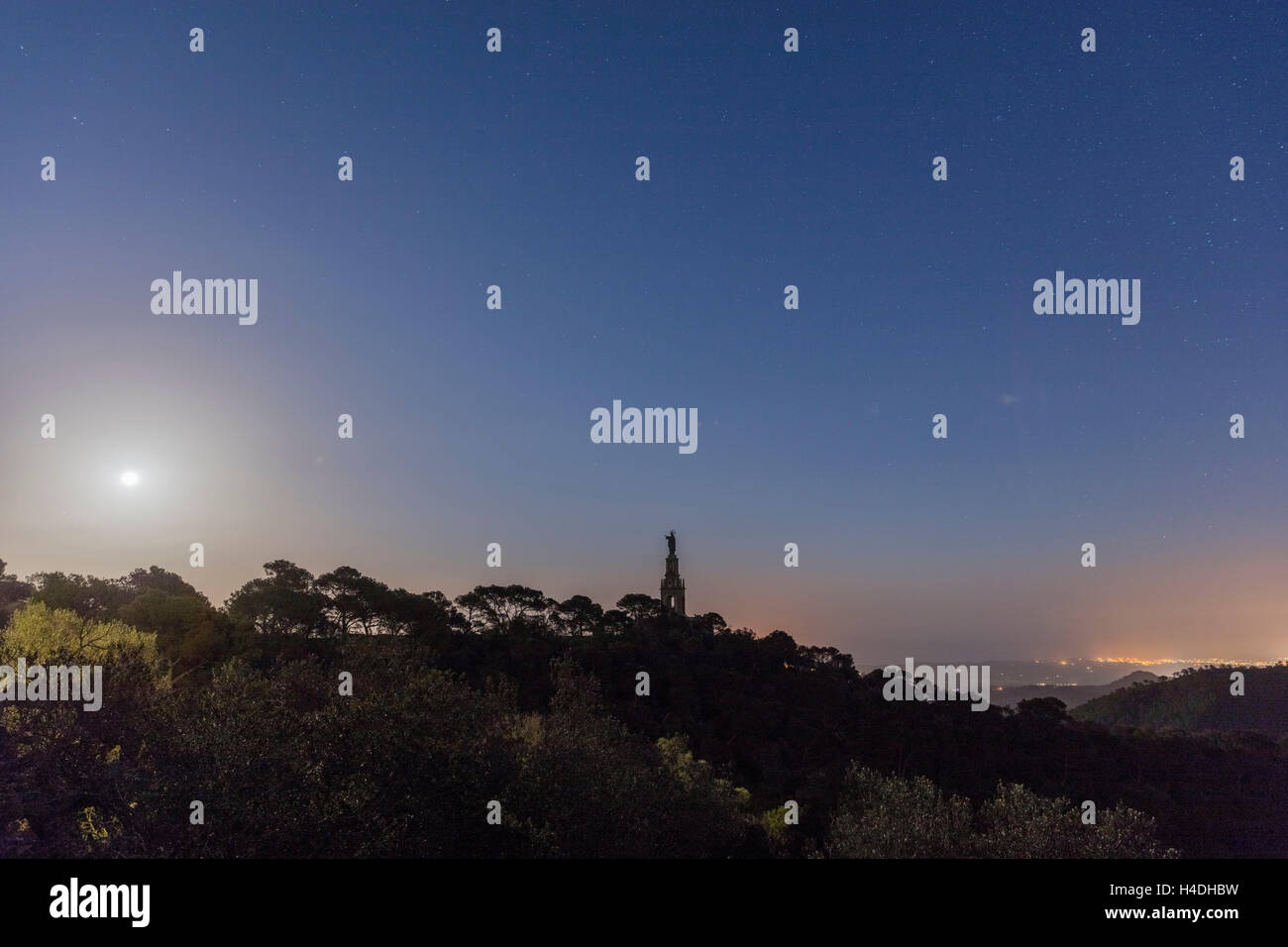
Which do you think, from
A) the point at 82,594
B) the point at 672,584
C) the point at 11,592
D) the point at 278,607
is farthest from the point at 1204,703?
the point at 11,592

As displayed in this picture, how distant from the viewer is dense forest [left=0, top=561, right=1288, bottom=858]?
677 inches

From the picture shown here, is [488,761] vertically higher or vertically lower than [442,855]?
higher

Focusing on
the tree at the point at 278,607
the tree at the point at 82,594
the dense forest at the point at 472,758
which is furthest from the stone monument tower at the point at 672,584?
the tree at the point at 82,594

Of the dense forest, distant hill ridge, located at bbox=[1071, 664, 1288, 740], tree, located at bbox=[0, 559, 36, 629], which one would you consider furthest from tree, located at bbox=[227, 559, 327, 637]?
distant hill ridge, located at bbox=[1071, 664, 1288, 740]

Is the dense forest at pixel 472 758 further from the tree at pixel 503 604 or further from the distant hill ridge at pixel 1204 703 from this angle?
the distant hill ridge at pixel 1204 703

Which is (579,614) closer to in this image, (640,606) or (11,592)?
(640,606)

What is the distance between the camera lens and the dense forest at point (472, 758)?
17.2 metres

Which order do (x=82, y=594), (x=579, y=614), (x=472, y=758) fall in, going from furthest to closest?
(x=579, y=614) → (x=82, y=594) → (x=472, y=758)

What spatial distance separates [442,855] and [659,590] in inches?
3670

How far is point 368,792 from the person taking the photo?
59.7 feet

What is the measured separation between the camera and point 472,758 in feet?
70.0

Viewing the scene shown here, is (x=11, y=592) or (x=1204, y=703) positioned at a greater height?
(x=11, y=592)

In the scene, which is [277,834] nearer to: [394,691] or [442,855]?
[442,855]
